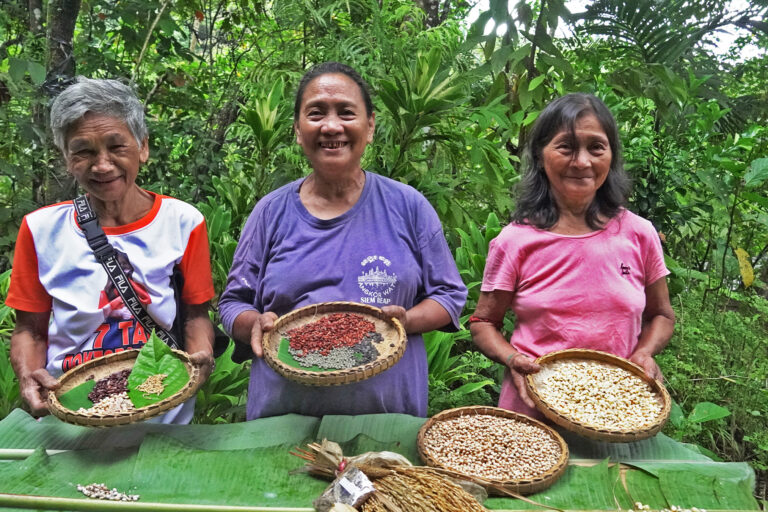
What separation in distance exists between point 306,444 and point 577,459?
0.80m

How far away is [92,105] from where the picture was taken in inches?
71.0

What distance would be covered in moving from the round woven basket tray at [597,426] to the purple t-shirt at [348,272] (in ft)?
1.07

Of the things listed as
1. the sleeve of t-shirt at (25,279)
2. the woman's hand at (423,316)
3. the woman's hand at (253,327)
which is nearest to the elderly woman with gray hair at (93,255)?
the sleeve of t-shirt at (25,279)

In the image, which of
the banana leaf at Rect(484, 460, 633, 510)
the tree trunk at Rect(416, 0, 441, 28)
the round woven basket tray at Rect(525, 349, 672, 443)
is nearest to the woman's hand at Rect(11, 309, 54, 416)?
the banana leaf at Rect(484, 460, 633, 510)

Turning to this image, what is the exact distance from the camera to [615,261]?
2012 mm

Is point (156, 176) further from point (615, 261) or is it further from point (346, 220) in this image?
point (615, 261)

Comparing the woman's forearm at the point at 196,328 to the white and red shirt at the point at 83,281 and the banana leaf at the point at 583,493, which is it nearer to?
the white and red shirt at the point at 83,281

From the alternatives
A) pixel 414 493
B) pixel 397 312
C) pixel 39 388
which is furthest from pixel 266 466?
pixel 39 388

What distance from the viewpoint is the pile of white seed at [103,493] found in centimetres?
163

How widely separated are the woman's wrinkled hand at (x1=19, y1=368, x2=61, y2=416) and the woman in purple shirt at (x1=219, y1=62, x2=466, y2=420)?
1.67 ft

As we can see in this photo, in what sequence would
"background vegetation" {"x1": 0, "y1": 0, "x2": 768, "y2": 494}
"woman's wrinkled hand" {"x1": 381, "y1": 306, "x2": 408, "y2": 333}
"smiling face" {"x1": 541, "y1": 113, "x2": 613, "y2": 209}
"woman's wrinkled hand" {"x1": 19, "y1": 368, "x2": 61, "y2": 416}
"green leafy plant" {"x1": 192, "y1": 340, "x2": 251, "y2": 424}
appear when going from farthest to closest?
"background vegetation" {"x1": 0, "y1": 0, "x2": 768, "y2": 494} → "green leafy plant" {"x1": 192, "y1": 340, "x2": 251, "y2": 424} → "smiling face" {"x1": 541, "y1": 113, "x2": 613, "y2": 209} → "woman's wrinkled hand" {"x1": 381, "y1": 306, "x2": 408, "y2": 333} → "woman's wrinkled hand" {"x1": 19, "y1": 368, "x2": 61, "y2": 416}

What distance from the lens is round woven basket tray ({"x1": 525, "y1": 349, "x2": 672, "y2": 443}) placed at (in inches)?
66.9

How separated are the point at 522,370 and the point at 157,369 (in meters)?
1.07

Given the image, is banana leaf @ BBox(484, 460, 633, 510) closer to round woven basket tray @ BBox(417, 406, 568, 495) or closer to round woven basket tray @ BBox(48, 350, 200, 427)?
round woven basket tray @ BBox(417, 406, 568, 495)
